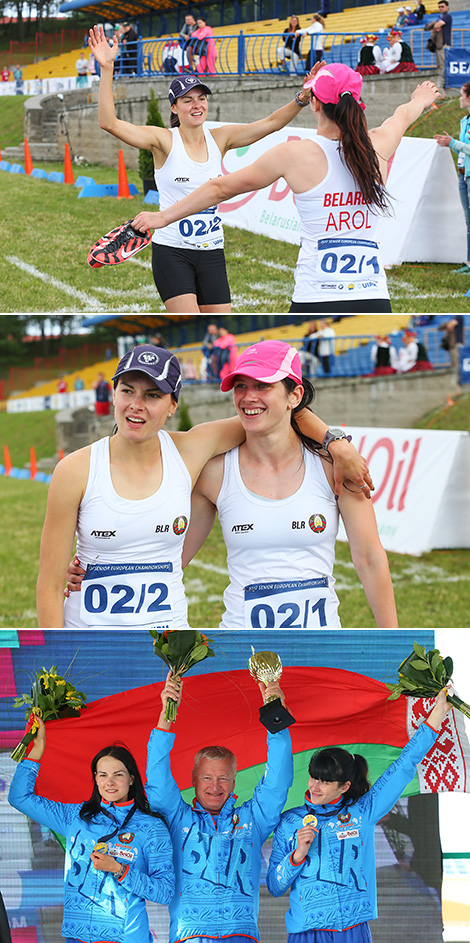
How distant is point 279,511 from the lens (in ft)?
11.5

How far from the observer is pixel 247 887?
3.01 metres

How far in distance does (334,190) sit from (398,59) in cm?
1416

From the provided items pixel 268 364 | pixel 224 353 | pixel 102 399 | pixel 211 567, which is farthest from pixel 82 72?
pixel 268 364

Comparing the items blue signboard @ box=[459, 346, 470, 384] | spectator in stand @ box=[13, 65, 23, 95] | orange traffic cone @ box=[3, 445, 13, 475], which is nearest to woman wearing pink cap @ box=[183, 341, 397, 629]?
blue signboard @ box=[459, 346, 470, 384]

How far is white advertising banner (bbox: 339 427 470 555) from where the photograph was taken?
1013 cm

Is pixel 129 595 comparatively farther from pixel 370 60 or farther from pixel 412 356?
pixel 370 60

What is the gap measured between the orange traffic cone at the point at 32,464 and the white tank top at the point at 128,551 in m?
15.4

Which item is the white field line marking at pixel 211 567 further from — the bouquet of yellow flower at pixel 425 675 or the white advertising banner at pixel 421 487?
the bouquet of yellow flower at pixel 425 675

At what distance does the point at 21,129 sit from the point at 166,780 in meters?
24.8

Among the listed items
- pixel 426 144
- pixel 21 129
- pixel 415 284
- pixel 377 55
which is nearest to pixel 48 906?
pixel 415 284

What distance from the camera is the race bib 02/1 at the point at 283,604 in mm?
3510

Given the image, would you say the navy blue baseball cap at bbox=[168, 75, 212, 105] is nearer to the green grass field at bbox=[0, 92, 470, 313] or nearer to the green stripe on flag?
the green stripe on flag

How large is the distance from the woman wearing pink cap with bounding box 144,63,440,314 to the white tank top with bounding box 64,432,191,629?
50.8 inches

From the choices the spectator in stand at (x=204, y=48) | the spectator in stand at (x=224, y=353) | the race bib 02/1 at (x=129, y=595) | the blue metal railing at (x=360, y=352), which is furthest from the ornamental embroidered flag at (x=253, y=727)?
the spectator in stand at (x=204, y=48)
